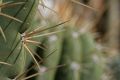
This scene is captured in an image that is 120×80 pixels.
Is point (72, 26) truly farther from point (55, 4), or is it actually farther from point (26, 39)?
point (26, 39)

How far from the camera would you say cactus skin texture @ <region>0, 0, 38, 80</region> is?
78.1 inches

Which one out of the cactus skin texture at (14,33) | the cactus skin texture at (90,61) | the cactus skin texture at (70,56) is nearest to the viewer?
the cactus skin texture at (14,33)

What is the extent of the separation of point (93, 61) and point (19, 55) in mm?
1921

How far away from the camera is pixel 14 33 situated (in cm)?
199

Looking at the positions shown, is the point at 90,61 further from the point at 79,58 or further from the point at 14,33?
the point at 14,33

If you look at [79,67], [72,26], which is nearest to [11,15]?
[79,67]

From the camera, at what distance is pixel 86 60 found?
3.87 m

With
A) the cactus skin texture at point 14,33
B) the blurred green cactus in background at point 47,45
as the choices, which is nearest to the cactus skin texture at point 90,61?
the blurred green cactus in background at point 47,45

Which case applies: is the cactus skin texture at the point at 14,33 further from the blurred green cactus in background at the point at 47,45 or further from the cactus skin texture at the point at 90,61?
the cactus skin texture at the point at 90,61

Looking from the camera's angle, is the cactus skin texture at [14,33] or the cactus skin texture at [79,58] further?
the cactus skin texture at [79,58]

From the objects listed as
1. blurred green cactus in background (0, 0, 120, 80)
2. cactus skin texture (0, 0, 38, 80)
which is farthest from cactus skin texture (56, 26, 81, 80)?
cactus skin texture (0, 0, 38, 80)

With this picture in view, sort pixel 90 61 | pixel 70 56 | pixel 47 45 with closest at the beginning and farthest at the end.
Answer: pixel 47 45, pixel 70 56, pixel 90 61

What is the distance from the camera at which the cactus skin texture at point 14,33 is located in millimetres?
1984

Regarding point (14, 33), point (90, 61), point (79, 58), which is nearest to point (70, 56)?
point (79, 58)
